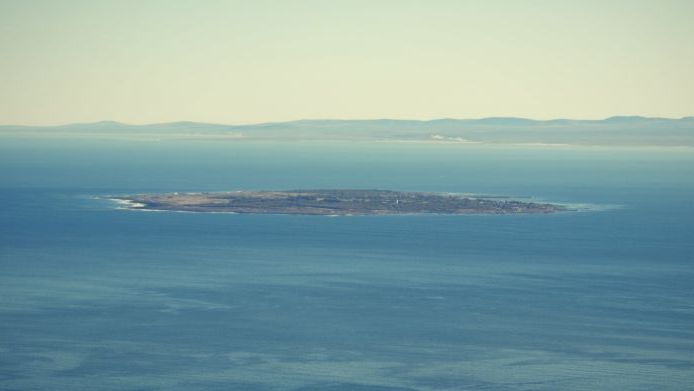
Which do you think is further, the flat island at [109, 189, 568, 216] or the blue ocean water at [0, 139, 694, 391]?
the flat island at [109, 189, 568, 216]

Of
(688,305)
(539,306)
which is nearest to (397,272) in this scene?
(539,306)

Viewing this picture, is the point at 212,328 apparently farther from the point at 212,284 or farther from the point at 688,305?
the point at 688,305

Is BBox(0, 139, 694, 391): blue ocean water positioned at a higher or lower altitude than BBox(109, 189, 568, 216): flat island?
lower

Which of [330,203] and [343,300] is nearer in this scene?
[343,300]

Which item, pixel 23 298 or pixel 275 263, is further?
pixel 275 263

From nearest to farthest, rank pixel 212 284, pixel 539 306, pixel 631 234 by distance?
pixel 539 306, pixel 212 284, pixel 631 234
